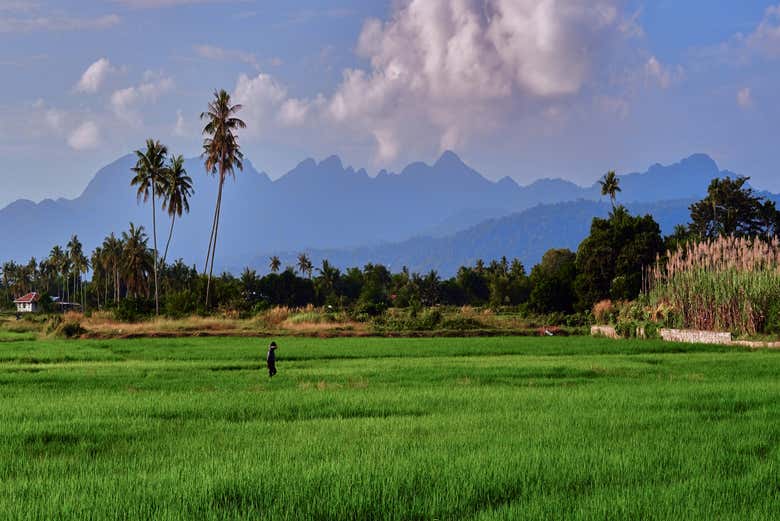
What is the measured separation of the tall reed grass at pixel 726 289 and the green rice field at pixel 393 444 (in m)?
11.2

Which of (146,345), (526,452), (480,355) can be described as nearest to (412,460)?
(526,452)

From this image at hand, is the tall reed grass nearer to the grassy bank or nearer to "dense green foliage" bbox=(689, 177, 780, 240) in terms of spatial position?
the grassy bank

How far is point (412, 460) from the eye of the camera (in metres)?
9.85

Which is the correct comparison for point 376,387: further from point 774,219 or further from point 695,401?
point 774,219

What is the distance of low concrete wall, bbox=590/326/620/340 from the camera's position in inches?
1587

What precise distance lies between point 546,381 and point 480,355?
417 inches

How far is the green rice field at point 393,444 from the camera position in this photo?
802 cm

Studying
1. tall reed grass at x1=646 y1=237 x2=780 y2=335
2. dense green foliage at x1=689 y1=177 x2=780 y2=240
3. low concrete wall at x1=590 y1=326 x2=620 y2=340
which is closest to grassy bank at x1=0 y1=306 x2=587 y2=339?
low concrete wall at x1=590 y1=326 x2=620 y2=340

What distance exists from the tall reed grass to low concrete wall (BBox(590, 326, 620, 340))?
3.92m

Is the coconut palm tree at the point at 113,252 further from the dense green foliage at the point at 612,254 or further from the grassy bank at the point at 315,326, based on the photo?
the dense green foliage at the point at 612,254

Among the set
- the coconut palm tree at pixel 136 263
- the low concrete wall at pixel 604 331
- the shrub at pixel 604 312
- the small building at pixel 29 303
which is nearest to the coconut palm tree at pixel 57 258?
the small building at pixel 29 303

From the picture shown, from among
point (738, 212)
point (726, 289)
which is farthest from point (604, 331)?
point (738, 212)

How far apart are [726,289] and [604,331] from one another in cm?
978

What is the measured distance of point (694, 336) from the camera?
3356cm
